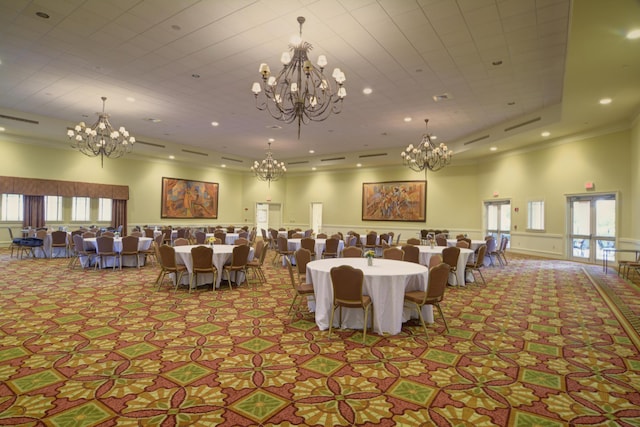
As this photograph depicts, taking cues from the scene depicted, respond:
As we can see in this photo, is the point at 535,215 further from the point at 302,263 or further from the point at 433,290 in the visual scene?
the point at 302,263

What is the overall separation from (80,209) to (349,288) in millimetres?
13990

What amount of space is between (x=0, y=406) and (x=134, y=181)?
14.6 meters

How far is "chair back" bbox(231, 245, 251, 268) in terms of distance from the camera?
6743mm

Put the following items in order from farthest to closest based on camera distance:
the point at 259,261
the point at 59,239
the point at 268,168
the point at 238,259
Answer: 1. the point at 268,168
2. the point at 59,239
3. the point at 259,261
4. the point at 238,259

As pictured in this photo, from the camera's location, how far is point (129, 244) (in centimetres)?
882

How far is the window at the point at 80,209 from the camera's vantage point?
45.5 ft

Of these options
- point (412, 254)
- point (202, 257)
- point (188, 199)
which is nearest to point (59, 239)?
point (202, 257)

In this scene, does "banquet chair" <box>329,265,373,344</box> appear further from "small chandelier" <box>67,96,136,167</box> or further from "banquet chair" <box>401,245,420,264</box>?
"small chandelier" <box>67,96,136,167</box>

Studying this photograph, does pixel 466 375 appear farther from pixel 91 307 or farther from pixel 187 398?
pixel 91 307

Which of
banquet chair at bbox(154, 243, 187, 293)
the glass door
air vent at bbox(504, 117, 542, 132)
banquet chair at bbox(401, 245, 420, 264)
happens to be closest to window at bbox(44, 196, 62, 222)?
banquet chair at bbox(154, 243, 187, 293)

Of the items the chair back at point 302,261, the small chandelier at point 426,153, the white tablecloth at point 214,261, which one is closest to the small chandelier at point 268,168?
the small chandelier at point 426,153

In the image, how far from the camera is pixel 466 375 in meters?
3.22

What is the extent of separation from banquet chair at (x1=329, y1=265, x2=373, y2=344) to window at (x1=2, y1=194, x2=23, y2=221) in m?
13.6

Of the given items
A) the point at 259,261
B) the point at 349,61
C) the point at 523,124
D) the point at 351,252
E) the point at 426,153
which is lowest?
the point at 259,261
